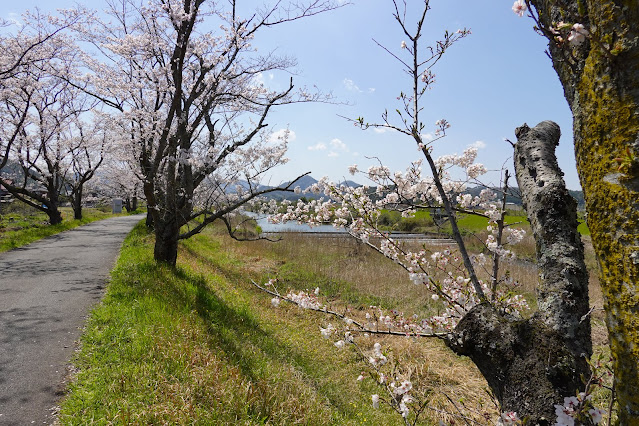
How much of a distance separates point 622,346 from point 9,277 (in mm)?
10479

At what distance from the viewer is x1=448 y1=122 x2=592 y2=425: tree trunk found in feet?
4.50

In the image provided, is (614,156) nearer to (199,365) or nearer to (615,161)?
(615,161)

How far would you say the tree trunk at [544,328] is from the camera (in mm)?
1373

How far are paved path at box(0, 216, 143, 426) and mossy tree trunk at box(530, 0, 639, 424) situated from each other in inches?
184

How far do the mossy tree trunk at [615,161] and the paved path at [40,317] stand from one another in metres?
4.67

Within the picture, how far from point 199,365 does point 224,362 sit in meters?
0.37

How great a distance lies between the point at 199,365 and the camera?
4.44 m

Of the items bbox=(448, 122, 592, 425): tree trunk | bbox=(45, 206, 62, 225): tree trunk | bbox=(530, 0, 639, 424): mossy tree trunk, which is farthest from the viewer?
bbox=(45, 206, 62, 225): tree trunk

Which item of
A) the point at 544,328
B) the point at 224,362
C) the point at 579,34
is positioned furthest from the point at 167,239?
the point at 579,34

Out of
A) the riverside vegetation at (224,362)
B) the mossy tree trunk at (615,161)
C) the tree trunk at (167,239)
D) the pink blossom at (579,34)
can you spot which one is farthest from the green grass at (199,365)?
the pink blossom at (579,34)

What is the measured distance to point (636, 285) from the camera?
863 millimetres

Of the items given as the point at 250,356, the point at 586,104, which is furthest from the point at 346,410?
the point at 586,104

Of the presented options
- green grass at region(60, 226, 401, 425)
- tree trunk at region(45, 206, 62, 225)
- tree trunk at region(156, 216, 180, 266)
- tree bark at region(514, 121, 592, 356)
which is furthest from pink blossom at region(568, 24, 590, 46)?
tree trunk at region(45, 206, 62, 225)

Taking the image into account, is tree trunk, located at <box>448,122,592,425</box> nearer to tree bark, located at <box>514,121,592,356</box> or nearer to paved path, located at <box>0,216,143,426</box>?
tree bark, located at <box>514,121,592,356</box>
